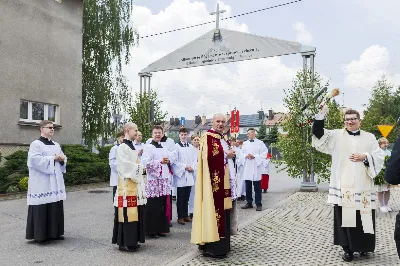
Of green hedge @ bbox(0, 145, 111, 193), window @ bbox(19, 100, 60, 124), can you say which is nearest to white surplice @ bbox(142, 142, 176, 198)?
green hedge @ bbox(0, 145, 111, 193)

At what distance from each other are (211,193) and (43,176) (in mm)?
3096

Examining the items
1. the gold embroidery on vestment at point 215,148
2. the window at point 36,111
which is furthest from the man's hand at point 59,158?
the window at point 36,111

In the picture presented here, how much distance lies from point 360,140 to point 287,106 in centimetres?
897

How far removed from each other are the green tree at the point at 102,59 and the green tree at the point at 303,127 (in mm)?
11625

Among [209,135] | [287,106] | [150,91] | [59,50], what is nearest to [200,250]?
[209,135]

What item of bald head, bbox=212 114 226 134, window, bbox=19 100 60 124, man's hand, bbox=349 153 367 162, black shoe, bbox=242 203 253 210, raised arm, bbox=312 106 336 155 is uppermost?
window, bbox=19 100 60 124

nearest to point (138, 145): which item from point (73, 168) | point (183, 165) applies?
point (183, 165)

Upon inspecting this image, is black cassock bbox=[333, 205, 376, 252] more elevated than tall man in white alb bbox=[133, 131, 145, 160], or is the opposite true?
tall man in white alb bbox=[133, 131, 145, 160]

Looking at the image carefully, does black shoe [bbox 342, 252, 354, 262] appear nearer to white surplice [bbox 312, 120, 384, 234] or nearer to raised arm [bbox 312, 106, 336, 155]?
white surplice [bbox 312, 120, 384, 234]

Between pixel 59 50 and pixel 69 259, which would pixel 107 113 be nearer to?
pixel 59 50

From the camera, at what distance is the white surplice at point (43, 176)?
718cm

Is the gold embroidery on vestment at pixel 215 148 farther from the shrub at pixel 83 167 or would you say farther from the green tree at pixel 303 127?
the shrub at pixel 83 167

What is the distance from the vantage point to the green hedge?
13750 mm

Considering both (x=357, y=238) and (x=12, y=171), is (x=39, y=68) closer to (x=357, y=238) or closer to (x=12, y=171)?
(x=12, y=171)
